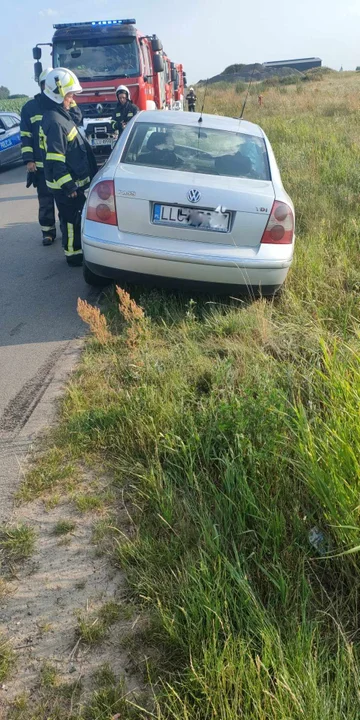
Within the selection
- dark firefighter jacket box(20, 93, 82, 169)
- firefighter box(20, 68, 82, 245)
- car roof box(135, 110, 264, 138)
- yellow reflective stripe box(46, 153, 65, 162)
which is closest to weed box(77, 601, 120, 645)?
car roof box(135, 110, 264, 138)

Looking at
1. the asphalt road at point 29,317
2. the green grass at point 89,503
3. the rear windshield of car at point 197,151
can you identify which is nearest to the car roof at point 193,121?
the rear windshield of car at point 197,151

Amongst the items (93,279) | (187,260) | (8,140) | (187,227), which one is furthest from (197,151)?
(8,140)

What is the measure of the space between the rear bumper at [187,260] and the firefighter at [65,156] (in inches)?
59.1

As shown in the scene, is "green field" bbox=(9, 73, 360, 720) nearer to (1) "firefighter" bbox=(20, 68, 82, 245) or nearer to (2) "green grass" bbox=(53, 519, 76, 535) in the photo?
(2) "green grass" bbox=(53, 519, 76, 535)

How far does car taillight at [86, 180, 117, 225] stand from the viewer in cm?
423

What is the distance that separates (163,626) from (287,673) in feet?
1.52

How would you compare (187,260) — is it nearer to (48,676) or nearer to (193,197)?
(193,197)

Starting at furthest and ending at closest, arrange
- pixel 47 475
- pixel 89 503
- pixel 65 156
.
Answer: pixel 65 156 → pixel 47 475 → pixel 89 503

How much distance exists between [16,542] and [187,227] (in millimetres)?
2740

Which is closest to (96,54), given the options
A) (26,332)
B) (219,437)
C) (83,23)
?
(83,23)

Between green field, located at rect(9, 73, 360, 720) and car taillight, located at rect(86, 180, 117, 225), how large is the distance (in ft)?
2.96

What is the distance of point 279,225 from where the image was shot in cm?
430

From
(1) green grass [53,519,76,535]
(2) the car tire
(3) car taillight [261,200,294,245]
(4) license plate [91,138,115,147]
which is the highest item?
(4) license plate [91,138,115,147]

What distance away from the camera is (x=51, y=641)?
75.6 inches
